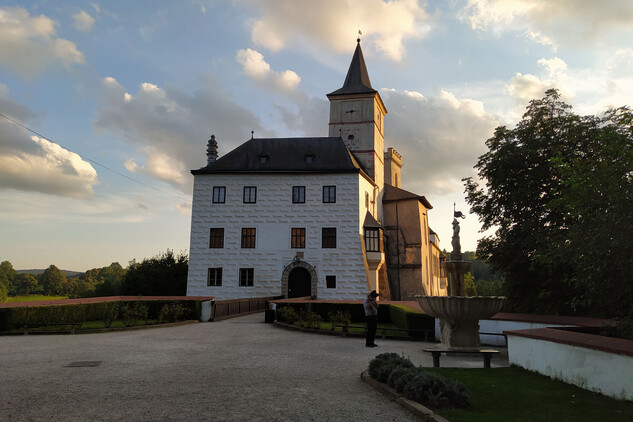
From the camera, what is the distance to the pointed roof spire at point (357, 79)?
41406 millimetres

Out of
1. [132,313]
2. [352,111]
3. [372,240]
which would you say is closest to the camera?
[132,313]

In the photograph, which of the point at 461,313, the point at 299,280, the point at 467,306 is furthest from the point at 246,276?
the point at 467,306

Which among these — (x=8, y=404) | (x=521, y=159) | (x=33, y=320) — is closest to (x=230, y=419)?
(x=8, y=404)

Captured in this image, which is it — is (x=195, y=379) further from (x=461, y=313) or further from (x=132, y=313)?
(x=132, y=313)

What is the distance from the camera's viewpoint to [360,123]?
40656 millimetres

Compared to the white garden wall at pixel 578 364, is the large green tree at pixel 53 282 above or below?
above

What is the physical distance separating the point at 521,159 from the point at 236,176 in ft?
70.3

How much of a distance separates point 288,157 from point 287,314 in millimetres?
19076

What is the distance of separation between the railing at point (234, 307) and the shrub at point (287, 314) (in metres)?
1.36

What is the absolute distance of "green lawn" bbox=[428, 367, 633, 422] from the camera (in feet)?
19.5

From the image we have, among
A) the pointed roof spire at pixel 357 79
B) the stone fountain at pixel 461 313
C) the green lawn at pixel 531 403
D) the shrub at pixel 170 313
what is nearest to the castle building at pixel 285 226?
the pointed roof spire at pixel 357 79

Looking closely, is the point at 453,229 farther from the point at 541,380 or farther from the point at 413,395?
the point at 413,395

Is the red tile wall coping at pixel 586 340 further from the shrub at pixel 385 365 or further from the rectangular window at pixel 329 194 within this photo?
the rectangular window at pixel 329 194

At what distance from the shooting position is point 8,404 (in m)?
6.75
